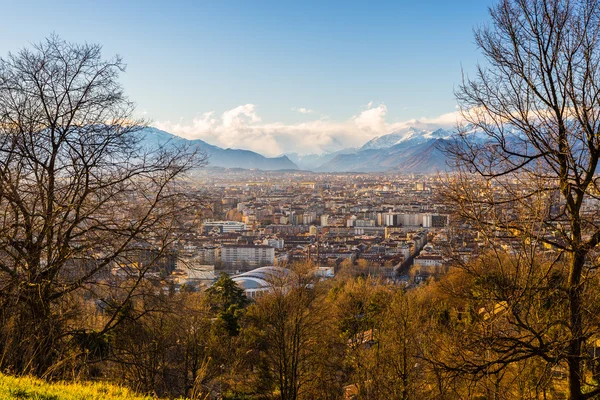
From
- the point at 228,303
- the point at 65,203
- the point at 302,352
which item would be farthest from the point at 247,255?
the point at 65,203

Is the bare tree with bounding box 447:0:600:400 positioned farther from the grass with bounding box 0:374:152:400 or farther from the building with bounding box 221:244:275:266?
the building with bounding box 221:244:275:266

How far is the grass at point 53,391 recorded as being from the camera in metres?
2.98

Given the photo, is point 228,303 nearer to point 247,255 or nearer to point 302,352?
point 302,352

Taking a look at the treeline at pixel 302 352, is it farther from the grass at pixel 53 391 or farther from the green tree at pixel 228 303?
the grass at pixel 53 391

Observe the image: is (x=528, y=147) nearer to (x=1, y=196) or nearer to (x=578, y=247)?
(x=578, y=247)

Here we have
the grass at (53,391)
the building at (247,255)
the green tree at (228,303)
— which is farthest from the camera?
the building at (247,255)

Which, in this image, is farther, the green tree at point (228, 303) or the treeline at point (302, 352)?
the green tree at point (228, 303)

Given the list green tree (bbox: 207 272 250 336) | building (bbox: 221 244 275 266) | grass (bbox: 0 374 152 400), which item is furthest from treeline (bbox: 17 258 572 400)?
building (bbox: 221 244 275 266)

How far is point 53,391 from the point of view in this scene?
3.16 meters

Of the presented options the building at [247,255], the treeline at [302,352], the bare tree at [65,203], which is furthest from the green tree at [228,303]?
the building at [247,255]

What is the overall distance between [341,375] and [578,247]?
32.0 ft

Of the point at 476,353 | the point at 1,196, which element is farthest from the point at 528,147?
the point at 1,196

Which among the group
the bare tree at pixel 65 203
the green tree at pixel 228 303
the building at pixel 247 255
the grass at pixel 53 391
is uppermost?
the bare tree at pixel 65 203

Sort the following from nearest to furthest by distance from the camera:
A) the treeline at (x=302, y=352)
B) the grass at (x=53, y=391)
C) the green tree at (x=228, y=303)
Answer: the grass at (x=53, y=391)
the treeline at (x=302, y=352)
the green tree at (x=228, y=303)
